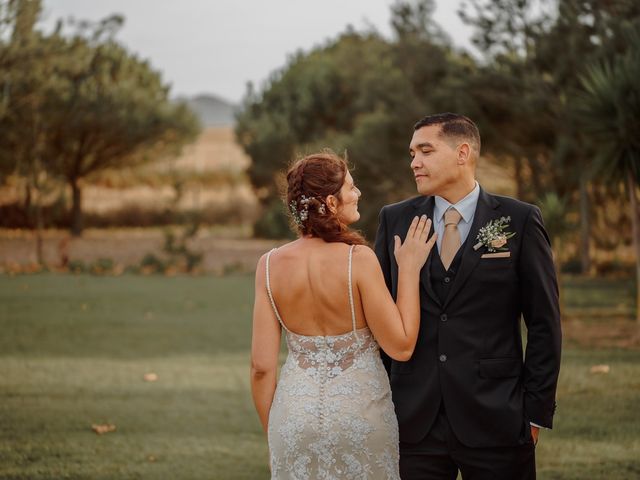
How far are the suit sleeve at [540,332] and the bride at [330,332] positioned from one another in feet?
1.37

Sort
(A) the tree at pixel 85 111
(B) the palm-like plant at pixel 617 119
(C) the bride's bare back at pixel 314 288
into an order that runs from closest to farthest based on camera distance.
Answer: (C) the bride's bare back at pixel 314 288 < (B) the palm-like plant at pixel 617 119 < (A) the tree at pixel 85 111

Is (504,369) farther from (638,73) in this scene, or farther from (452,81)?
(452,81)

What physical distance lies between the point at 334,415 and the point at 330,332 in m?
0.33

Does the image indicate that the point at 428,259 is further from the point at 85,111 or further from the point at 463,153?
the point at 85,111

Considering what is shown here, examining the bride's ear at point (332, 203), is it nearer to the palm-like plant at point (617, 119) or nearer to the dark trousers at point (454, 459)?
the dark trousers at point (454, 459)

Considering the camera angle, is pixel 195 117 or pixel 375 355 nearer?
pixel 375 355

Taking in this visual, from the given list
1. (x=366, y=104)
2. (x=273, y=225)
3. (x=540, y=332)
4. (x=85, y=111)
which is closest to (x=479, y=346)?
(x=540, y=332)

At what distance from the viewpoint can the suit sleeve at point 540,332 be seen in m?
3.55

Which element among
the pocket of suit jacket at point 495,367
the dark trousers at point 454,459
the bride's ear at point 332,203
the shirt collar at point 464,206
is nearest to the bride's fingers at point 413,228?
the shirt collar at point 464,206

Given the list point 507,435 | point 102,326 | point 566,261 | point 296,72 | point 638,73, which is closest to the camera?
point 507,435

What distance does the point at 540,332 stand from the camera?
3.58 m

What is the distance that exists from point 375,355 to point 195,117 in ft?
120

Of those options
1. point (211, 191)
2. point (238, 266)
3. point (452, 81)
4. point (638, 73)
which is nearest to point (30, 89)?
point (238, 266)

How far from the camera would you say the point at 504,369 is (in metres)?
3.61
